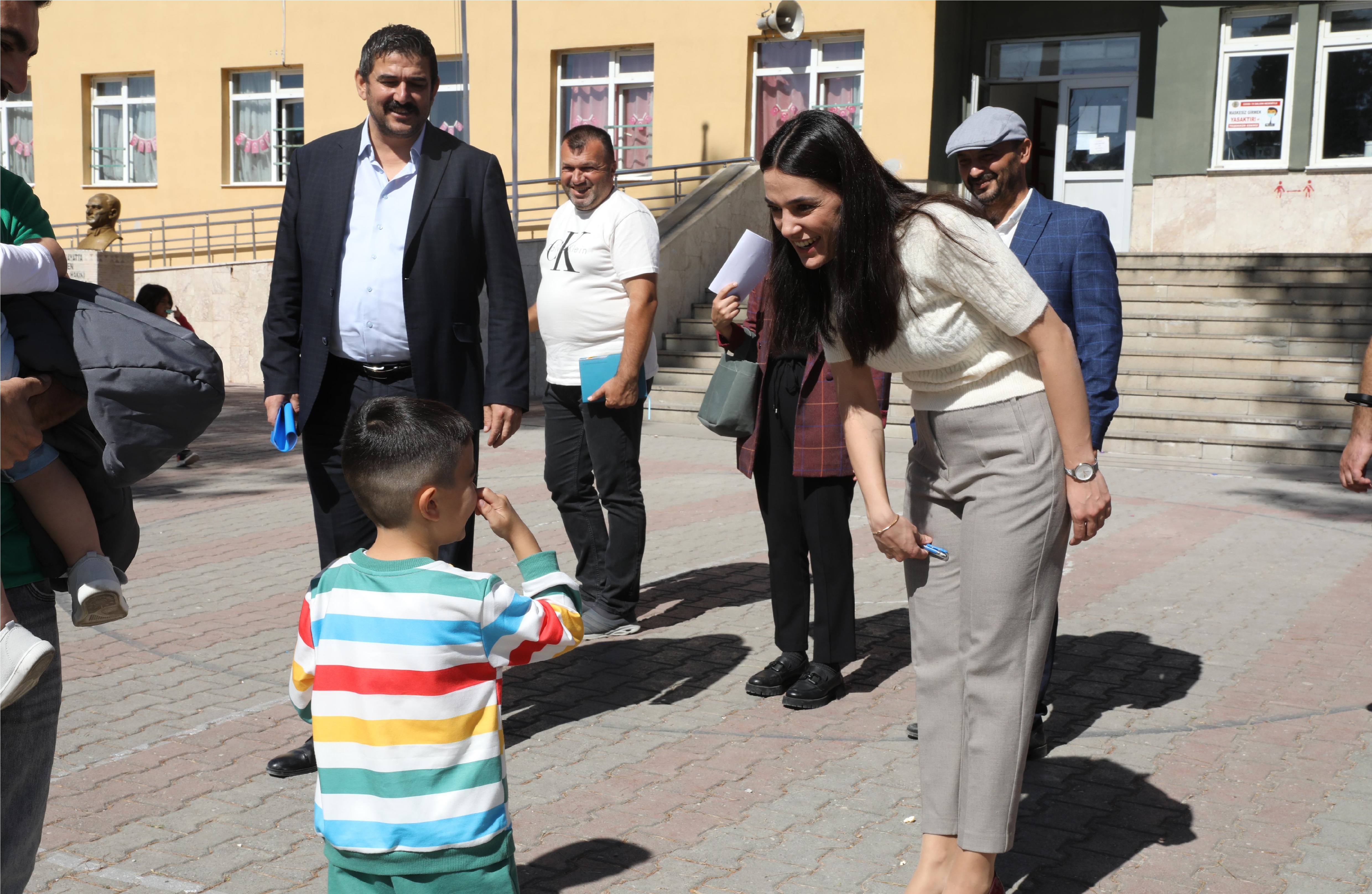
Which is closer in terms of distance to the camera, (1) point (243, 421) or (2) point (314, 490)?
(2) point (314, 490)

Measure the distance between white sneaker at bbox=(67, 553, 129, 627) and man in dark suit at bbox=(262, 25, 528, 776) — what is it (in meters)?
1.67

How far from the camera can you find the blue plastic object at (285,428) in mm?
4242

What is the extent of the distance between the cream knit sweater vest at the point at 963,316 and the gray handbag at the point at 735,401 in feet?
6.74

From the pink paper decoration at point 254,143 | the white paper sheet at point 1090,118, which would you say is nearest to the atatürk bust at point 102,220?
the pink paper decoration at point 254,143

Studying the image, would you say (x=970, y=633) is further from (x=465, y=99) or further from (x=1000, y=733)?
(x=465, y=99)

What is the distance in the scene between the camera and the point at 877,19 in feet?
66.2

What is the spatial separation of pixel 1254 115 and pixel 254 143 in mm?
18012

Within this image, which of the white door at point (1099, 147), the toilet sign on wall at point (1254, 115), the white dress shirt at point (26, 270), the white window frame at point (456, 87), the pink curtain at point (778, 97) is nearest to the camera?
the white dress shirt at point (26, 270)

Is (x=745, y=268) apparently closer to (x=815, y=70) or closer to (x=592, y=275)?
(x=592, y=275)

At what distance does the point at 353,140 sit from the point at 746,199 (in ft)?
47.0

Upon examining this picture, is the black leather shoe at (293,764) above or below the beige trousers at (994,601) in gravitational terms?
below

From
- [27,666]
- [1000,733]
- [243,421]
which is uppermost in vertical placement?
[27,666]

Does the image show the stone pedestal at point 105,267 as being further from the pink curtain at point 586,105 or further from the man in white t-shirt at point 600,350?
the man in white t-shirt at point 600,350

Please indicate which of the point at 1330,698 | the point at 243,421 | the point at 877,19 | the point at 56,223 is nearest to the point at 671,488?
the point at 1330,698
